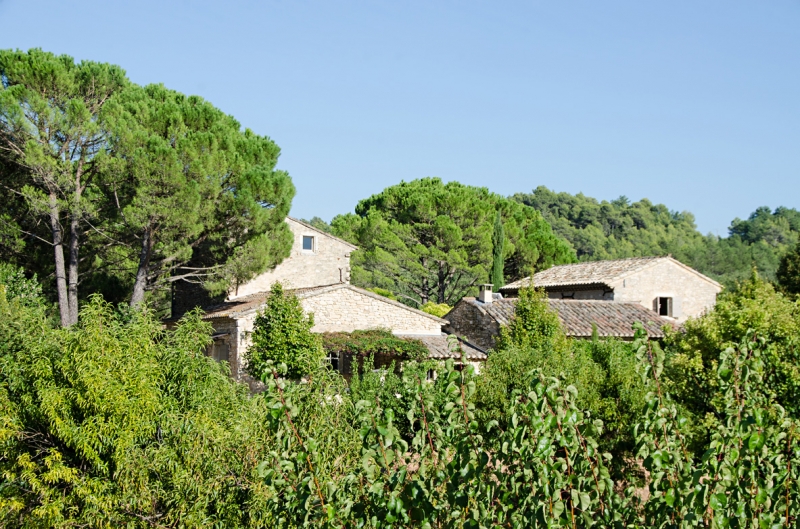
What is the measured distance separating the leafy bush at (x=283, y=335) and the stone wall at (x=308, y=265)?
7037mm

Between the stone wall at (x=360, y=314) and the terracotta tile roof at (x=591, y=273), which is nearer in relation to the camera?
the stone wall at (x=360, y=314)

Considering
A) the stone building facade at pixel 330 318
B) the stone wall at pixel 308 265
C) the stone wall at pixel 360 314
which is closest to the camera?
the stone building facade at pixel 330 318

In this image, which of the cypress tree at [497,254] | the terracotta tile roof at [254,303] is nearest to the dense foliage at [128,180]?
the terracotta tile roof at [254,303]

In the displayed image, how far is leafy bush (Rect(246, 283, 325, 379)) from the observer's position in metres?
18.9

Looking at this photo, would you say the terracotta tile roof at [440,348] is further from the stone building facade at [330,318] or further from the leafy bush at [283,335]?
the leafy bush at [283,335]

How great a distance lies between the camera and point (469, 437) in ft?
14.3

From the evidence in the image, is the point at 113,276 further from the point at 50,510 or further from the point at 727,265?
the point at 727,265

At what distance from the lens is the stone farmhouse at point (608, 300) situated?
988 inches

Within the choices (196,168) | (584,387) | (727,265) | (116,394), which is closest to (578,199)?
(727,265)

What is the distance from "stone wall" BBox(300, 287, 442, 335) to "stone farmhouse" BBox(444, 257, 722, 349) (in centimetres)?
242

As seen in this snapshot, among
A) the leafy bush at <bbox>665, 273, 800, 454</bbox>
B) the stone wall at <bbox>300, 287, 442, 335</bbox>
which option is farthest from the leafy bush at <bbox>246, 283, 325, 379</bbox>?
the leafy bush at <bbox>665, 273, 800, 454</bbox>

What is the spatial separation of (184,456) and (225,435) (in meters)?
0.48

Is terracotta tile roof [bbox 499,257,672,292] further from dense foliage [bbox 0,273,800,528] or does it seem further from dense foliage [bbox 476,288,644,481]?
dense foliage [bbox 476,288,644,481]

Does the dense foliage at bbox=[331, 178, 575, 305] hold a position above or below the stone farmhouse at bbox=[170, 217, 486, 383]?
above
